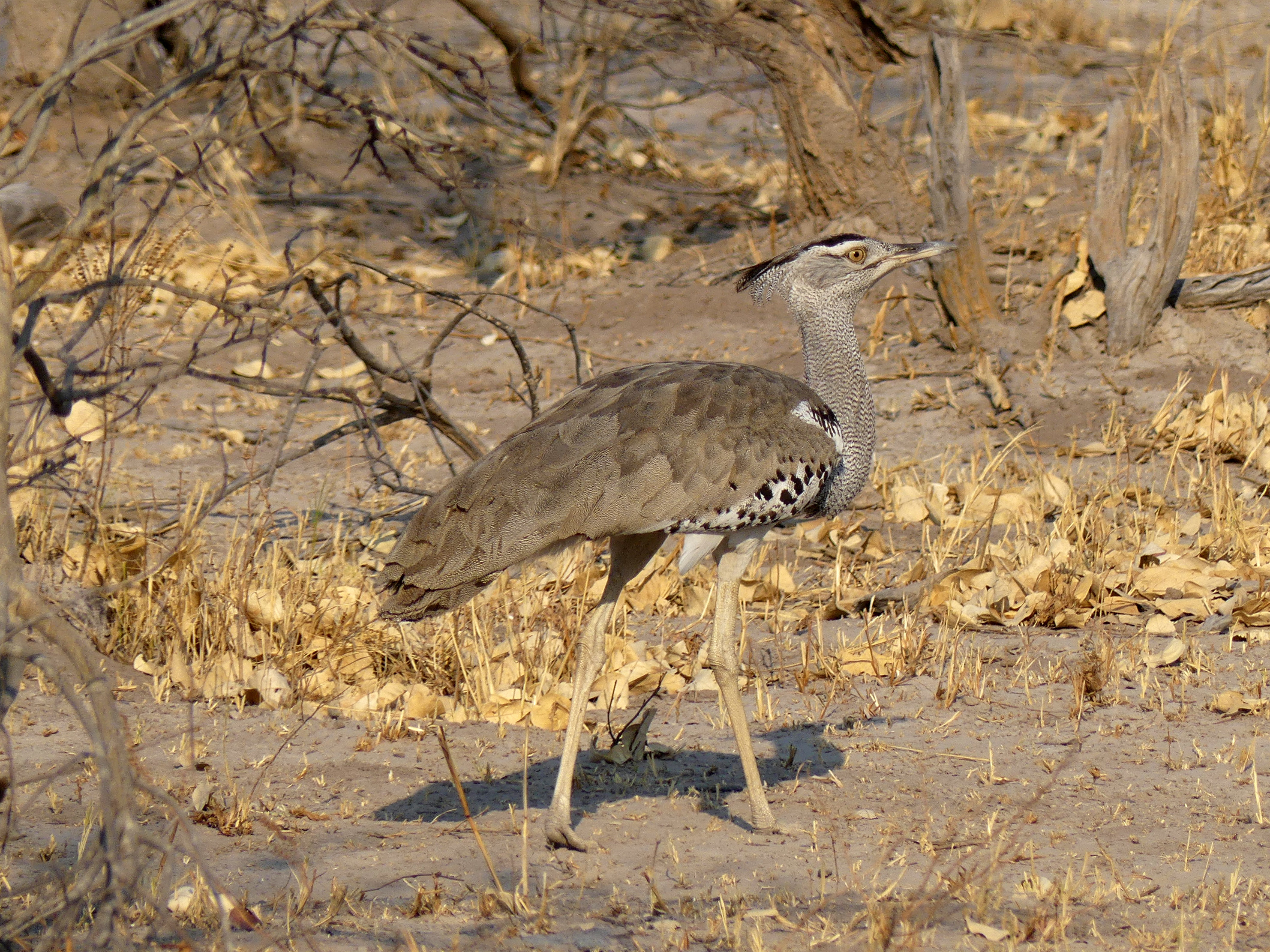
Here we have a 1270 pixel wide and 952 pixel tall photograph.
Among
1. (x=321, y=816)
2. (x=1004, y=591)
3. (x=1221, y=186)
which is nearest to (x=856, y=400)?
(x=1004, y=591)

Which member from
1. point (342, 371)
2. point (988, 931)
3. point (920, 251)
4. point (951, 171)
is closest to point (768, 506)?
point (920, 251)

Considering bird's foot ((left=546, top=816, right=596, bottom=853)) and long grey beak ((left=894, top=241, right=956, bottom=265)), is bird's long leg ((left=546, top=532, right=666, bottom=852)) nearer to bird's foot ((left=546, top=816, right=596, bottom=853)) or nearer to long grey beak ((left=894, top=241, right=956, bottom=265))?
bird's foot ((left=546, top=816, right=596, bottom=853))

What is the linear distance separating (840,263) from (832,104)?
438 cm

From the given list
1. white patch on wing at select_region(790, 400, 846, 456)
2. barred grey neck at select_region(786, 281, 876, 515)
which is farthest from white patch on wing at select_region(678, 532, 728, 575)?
barred grey neck at select_region(786, 281, 876, 515)

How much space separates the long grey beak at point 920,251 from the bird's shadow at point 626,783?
1.52 m

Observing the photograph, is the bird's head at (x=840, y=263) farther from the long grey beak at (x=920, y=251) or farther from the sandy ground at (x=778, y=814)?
the sandy ground at (x=778, y=814)

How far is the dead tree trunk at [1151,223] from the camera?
7301 mm

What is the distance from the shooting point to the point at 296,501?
7.14 m

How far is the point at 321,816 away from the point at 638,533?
1139 mm

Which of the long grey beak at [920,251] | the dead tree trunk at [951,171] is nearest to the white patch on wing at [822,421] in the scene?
the long grey beak at [920,251]

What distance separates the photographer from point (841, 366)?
4.46 metres

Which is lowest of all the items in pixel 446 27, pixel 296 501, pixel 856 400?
pixel 296 501

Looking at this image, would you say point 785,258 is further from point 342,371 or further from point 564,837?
point 342,371

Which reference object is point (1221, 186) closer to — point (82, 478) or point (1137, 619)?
point (1137, 619)
